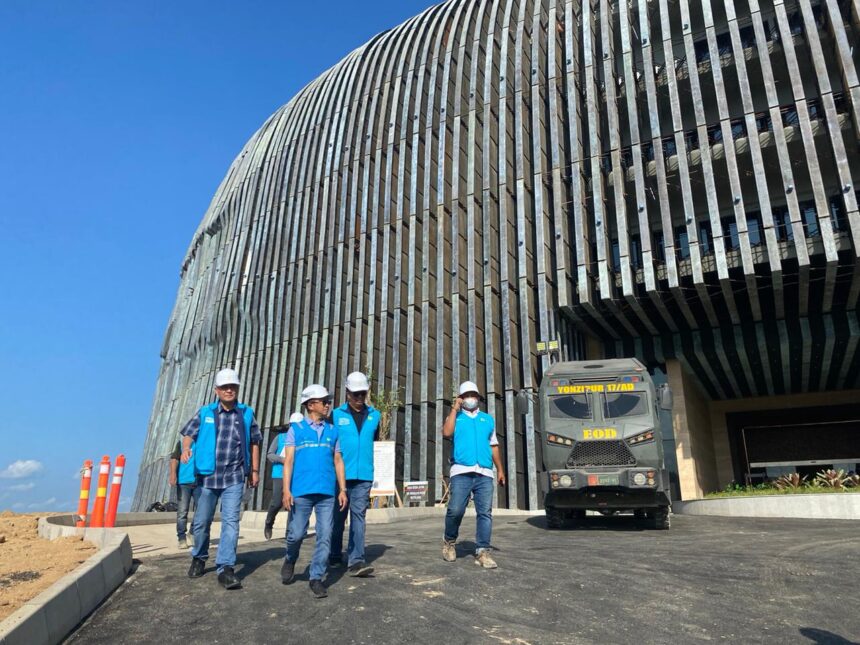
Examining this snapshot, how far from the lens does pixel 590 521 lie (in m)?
12.4

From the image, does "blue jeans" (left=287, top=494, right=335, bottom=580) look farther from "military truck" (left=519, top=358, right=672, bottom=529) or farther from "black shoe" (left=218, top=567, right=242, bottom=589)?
"military truck" (left=519, top=358, right=672, bottom=529)

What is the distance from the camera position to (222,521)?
5.91 meters

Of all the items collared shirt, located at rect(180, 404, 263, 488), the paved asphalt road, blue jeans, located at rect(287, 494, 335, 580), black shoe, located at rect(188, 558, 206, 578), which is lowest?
the paved asphalt road

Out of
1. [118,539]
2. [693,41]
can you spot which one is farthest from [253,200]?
[118,539]

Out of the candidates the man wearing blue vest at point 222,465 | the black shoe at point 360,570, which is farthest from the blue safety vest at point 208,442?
the black shoe at point 360,570

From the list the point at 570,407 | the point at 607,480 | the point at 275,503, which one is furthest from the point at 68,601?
the point at 570,407

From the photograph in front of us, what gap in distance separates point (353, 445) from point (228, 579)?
5.22ft

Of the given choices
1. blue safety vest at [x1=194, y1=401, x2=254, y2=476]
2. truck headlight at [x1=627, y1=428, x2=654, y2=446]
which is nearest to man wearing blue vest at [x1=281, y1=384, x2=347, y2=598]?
blue safety vest at [x1=194, y1=401, x2=254, y2=476]

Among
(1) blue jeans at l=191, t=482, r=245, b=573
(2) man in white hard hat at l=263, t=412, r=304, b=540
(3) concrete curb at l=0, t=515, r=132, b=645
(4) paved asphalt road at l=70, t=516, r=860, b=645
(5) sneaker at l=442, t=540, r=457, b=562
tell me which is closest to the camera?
(3) concrete curb at l=0, t=515, r=132, b=645

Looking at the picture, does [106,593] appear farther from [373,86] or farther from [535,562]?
[373,86]

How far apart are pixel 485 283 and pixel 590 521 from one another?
39.9ft

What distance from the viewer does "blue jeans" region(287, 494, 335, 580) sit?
548 cm

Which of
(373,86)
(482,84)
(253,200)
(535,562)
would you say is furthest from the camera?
(253,200)

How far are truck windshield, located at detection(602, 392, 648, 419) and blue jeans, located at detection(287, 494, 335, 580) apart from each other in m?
6.25
